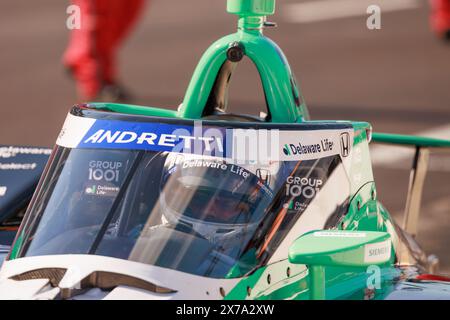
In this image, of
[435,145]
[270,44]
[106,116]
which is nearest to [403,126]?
[435,145]

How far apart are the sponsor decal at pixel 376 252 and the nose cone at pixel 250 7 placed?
4.96 ft

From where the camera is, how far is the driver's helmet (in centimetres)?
460

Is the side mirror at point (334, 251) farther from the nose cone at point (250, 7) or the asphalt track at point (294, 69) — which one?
the asphalt track at point (294, 69)

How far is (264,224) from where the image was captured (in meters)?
4.61

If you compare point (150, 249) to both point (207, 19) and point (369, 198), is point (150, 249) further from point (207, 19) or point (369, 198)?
point (207, 19)

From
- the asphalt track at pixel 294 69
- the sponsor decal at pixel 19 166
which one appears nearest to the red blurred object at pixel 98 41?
the asphalt track at pixel 294 69

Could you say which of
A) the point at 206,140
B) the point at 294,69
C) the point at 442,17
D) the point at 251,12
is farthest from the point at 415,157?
the point at 442,17

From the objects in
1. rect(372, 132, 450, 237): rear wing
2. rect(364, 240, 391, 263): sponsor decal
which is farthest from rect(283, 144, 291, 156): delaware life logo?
rect(372, 132, 450, 237): rear wing

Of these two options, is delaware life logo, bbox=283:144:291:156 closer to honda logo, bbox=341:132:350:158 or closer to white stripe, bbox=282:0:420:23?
honda logo, bbox=341:132:350:158

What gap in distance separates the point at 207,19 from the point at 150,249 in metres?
10.7

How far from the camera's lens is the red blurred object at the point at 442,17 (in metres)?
13.8

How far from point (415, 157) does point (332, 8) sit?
928 centimetres

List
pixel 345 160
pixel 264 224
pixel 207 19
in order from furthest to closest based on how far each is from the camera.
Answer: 1. pixel 207 19
2. pixel 345 160
3. pixel 264 224
